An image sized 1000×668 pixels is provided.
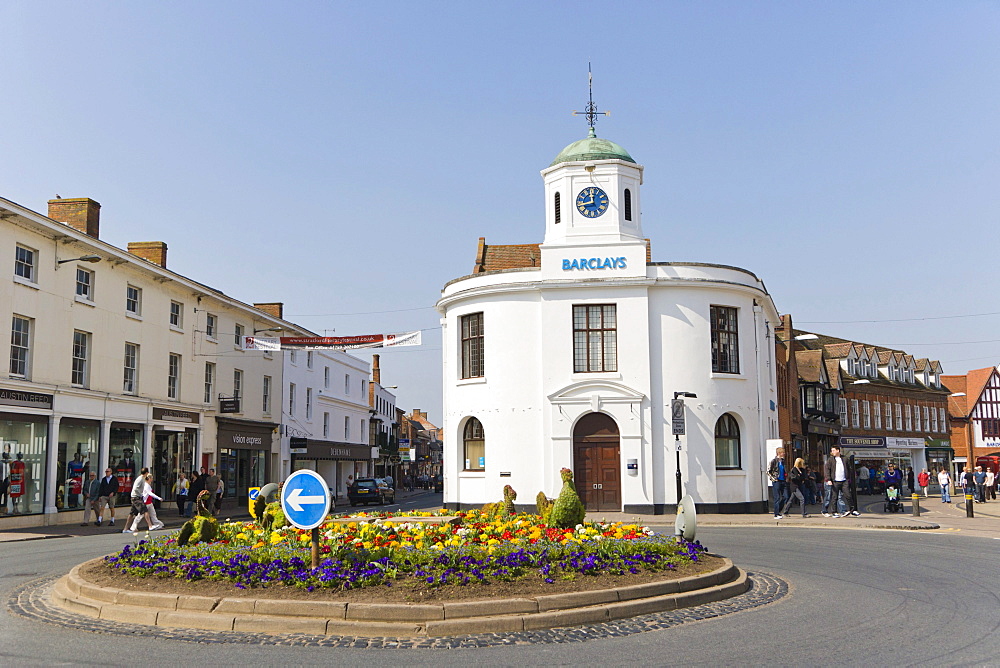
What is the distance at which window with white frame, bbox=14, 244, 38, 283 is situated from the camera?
2584 centimetres

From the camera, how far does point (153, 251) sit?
35000 mm

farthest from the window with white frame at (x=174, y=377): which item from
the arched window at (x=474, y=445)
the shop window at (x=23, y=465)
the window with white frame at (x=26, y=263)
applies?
the arched window at (x=474, y=445)

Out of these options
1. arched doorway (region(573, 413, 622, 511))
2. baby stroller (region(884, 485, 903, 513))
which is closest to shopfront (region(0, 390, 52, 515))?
arched doorway (region(573, 413, 622, 511))

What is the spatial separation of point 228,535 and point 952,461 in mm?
70297

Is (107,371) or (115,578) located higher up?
(107,371)

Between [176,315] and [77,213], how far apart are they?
19.7 ft

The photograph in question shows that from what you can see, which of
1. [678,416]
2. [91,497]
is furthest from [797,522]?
[91,497]

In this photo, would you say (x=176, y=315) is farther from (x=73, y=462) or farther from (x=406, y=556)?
(x=406, y=556)

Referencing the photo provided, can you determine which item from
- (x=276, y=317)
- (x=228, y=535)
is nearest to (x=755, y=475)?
(x=228, y=535)

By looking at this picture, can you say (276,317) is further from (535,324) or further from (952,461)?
(952,461)

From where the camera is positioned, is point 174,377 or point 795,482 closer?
point 795,482

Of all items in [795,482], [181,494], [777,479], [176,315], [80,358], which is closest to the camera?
[777,479]

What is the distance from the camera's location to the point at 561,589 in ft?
33.3

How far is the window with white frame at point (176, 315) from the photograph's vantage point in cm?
3478
